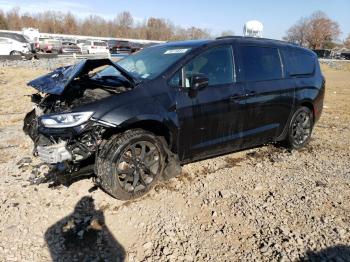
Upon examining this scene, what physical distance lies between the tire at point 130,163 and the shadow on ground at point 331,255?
1.91 meters

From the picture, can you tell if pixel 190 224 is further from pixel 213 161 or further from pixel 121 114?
pixel 213 161

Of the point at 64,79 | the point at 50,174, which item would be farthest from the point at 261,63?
the point at 50,174

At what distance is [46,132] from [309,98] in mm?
4347

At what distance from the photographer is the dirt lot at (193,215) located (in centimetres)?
329

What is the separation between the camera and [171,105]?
4.19m

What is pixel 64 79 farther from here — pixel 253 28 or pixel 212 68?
pixel 253 28

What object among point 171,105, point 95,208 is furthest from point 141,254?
point 171,105

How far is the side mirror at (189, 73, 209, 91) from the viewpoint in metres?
4.19

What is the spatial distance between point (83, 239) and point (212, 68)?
8.66 feet

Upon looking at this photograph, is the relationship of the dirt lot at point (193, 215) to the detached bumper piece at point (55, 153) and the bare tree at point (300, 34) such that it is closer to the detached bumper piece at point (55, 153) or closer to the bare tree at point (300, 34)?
the detached bumper piece at point (55, 153)

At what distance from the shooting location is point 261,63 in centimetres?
524

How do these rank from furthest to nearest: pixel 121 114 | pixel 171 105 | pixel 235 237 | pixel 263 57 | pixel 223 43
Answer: pixel 263 57, pixel 223 43, pixel 171 105, pixel 121 114, pixel 235 237

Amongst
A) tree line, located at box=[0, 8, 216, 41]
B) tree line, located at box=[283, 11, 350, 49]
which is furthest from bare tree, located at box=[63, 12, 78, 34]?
tree line, located at box=[283, 11, 350, 49]

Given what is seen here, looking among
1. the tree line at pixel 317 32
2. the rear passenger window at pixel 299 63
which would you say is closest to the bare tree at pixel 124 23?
the tree line at pixel 317 32
